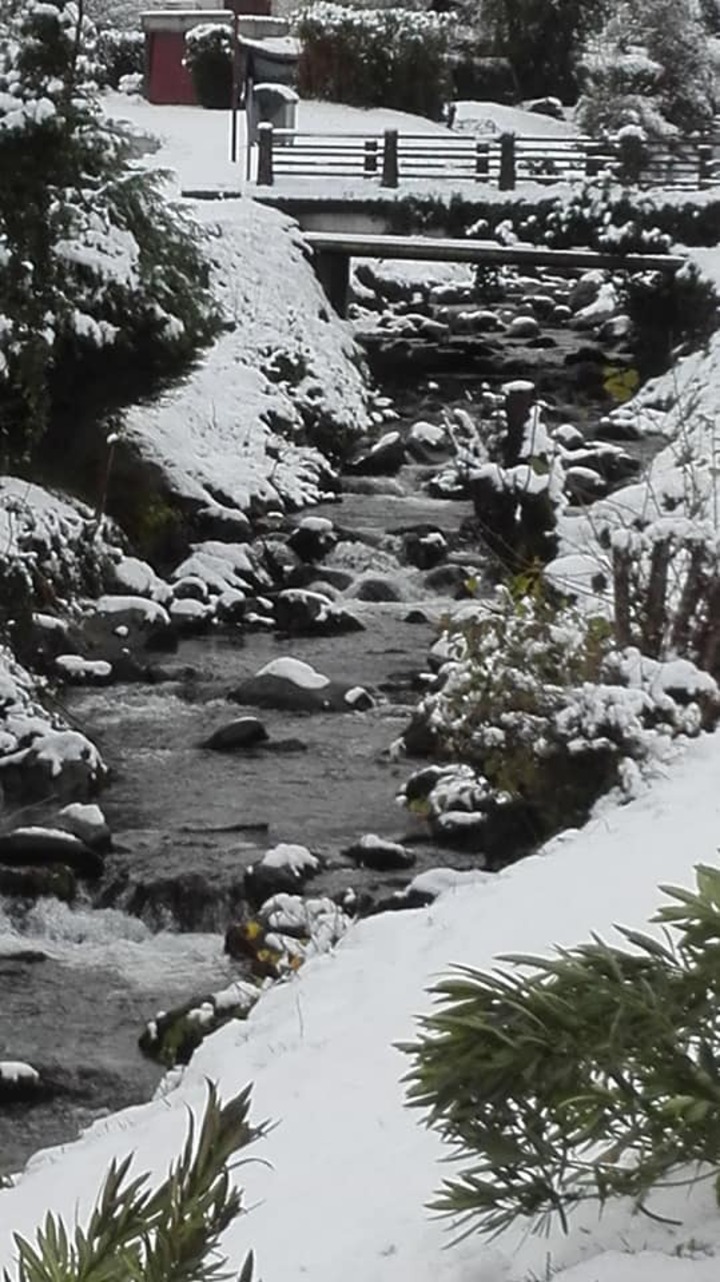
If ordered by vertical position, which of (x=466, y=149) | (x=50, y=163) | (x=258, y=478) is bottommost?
(x=258, y=478)

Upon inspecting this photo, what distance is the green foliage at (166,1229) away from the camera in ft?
11.0

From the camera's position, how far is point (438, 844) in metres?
12.2

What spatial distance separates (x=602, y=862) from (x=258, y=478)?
14.1 meters

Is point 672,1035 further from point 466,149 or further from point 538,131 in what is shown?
point 538,131

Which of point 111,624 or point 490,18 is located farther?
point 490,18

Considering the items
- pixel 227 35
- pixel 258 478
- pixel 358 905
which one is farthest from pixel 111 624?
pixel 227 35

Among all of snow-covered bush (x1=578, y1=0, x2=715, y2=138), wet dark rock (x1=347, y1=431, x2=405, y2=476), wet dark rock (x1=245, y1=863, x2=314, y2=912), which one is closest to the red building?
snow-covered bush (x1=578, y1=0, x2=715, y2=138)

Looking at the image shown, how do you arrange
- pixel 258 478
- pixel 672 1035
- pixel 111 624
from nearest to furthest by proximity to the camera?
pixel 672 1035
pixel 111 624
pixel 258 478

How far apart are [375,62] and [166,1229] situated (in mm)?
40176

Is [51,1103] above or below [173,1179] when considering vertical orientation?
below

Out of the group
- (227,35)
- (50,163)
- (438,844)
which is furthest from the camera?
(227,35)

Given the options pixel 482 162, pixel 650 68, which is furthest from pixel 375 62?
pixel 482 162

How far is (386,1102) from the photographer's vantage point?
6008 mm

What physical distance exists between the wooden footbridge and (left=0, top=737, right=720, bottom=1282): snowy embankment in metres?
18.9
